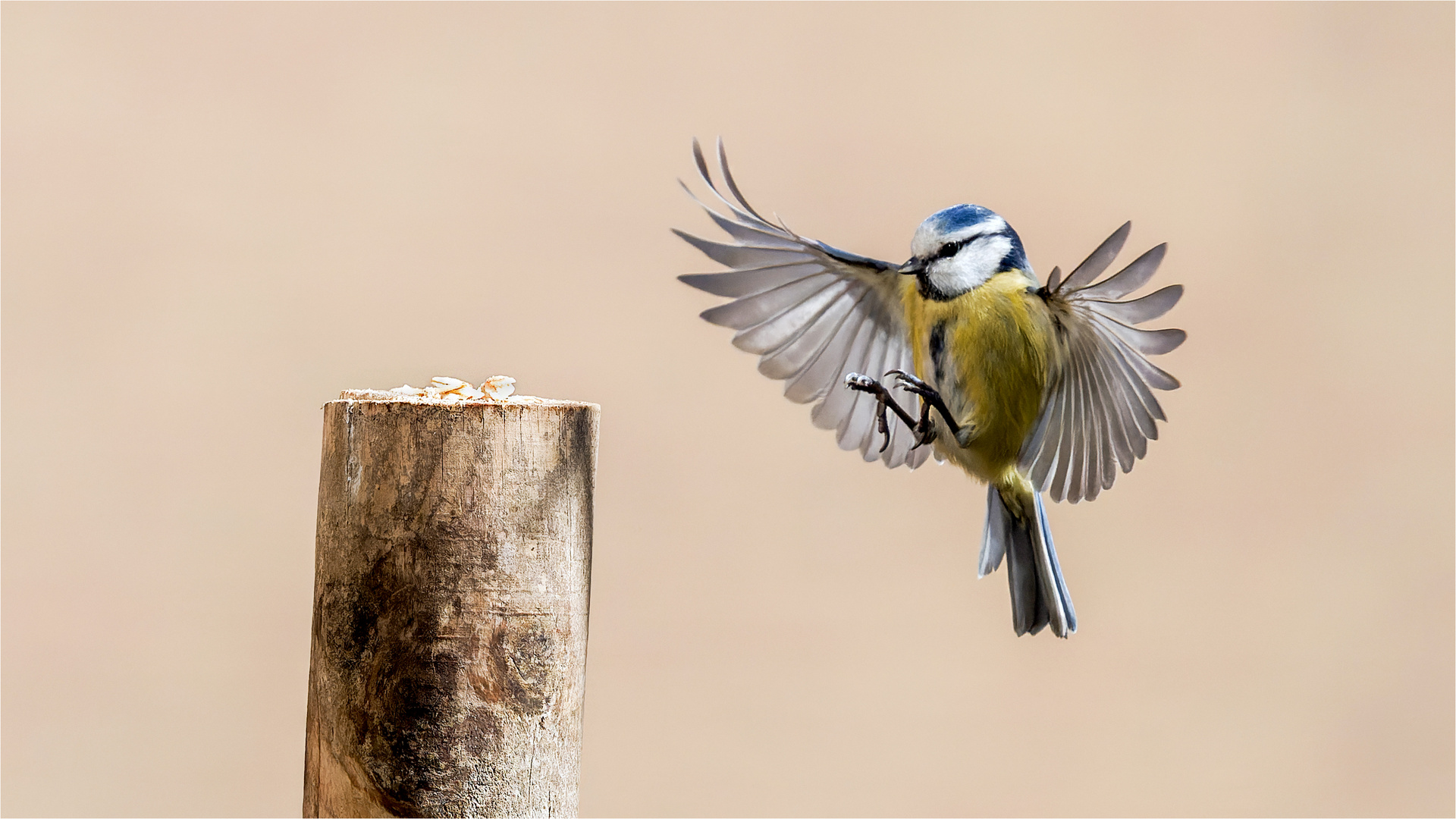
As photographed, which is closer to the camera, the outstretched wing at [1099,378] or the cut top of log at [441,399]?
the cut top of log at [441,399]

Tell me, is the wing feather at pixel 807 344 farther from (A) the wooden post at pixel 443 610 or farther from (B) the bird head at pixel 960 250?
(A) the wooden post at pixel 443 610

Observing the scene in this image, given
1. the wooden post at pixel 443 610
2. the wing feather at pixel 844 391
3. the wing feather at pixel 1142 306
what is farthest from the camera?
the wing feather at pixel 844 391

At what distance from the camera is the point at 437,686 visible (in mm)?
941

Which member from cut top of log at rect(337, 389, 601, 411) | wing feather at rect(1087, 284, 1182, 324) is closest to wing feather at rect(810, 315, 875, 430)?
wing feather at rect(1087, 284, 1182, 324)

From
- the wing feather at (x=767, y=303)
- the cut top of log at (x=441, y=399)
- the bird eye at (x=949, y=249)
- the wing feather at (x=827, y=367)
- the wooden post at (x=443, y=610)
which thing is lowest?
the wooden post at (x=443, y=610)

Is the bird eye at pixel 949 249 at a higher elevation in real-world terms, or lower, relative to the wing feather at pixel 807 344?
higher

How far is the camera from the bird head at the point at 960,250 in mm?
1249

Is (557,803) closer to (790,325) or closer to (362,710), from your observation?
(362,710)

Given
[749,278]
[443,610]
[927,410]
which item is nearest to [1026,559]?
[927,410]

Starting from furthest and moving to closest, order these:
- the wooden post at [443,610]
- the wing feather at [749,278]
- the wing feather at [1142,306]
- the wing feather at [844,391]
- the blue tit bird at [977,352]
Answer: the wing feather at [844,391] → the wing feather at [749,278] → the blue tit bird at [977,352] → the wing feather at [1142,306] → the wooden post at [443,610]

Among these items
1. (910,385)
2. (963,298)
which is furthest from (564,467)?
(963,298)

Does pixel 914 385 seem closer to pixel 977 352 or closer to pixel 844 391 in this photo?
pixel 977 352

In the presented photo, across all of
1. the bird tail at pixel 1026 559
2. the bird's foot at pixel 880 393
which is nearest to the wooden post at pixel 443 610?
the bird's foot at pixel 880 393

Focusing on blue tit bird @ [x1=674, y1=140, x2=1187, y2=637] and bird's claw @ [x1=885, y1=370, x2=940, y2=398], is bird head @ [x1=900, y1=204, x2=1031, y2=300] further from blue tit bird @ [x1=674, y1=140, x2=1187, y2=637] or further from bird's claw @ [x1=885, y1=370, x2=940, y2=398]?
bird's claw @ [x1=885, y1=370, x2=940, y2=398]
